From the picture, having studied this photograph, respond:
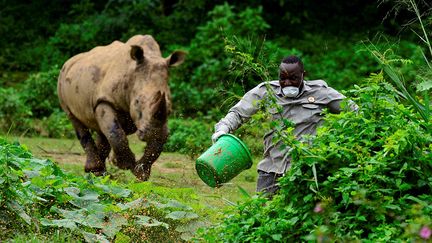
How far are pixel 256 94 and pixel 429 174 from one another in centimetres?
191

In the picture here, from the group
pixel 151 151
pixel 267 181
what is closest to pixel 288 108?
pixel 267 181

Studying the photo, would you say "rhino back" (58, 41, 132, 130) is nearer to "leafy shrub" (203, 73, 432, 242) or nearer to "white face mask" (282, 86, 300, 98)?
"white face mask" (282, 86, 300, 98)

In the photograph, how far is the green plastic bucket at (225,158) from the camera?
674cm

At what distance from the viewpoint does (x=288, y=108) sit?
7.46 metres

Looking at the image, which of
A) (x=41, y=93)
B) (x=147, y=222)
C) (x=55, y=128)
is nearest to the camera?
(x=147, y=222)

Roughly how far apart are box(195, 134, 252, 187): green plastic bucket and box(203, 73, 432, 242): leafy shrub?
1.86ft

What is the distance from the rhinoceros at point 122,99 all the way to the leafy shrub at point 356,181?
5202 millimetres

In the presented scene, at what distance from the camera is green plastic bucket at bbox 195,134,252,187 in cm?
674

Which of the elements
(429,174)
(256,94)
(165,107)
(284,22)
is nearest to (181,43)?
(284,22)

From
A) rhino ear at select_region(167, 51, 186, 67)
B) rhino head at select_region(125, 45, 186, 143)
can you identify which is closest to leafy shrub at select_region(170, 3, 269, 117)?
rhino ear at select_region(167, 51, 186, 67)

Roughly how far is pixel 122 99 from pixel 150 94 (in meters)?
0.54

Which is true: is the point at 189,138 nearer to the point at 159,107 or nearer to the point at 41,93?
the point at 159,107

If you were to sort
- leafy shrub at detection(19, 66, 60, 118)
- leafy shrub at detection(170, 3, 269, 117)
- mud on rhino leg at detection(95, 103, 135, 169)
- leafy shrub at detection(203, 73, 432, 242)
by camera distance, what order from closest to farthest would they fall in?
1. leafy shrub at detection(203, 73, 432, 242)
2. mud on rhino leg at detection(95, 103, 135, 169)
3. leafy shrub at detection(19, 66, 60, 118)
4. leafy shrub at detection(170, 3, 269, 117)

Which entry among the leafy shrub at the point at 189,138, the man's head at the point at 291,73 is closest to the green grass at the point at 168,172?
the leafy shrub at the point at 189,138
